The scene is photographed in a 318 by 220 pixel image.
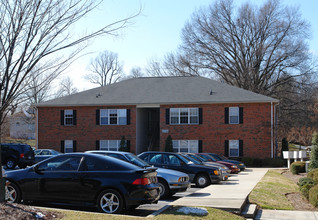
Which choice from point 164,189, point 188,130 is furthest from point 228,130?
point 164,189

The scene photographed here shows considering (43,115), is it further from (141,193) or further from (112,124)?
(141,193)

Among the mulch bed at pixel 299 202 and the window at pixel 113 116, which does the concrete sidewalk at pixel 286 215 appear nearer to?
the mulch bed at pixel 299 202

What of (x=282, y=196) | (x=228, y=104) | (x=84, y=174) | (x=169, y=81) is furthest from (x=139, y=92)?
(x=84, y=174)

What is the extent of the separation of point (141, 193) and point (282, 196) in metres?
7.39

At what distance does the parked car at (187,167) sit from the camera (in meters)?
17.1

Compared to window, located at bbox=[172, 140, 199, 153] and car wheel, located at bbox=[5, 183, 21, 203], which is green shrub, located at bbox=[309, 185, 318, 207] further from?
window, located at bbox=[172, 140, 199, 153]

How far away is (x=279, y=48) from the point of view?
51094 millimetres

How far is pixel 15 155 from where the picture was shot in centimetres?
2722

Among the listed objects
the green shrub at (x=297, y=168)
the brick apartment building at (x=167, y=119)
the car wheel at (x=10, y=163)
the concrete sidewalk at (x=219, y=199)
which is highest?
the brick apartment building at (x=167, y=119)

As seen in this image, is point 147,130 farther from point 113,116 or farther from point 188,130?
point 188,130

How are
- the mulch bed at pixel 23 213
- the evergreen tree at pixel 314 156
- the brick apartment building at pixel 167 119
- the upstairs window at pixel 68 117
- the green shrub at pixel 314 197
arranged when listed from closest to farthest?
the mulch bed at pixel 23 213, the green shrub at pixel 314 197, the evergreen tree at pixel 314 156, the brick apartment building at pixel 167 119, the upstairs window at pixel 68 117

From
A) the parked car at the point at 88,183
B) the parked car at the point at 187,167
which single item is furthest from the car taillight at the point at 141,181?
the parked car at the point at 187,167

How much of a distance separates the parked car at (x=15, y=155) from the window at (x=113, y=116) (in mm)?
10692

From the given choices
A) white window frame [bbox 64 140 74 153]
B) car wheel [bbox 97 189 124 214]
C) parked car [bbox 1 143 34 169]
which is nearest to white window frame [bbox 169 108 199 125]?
white window frame [bbox 64 140 74 153]
